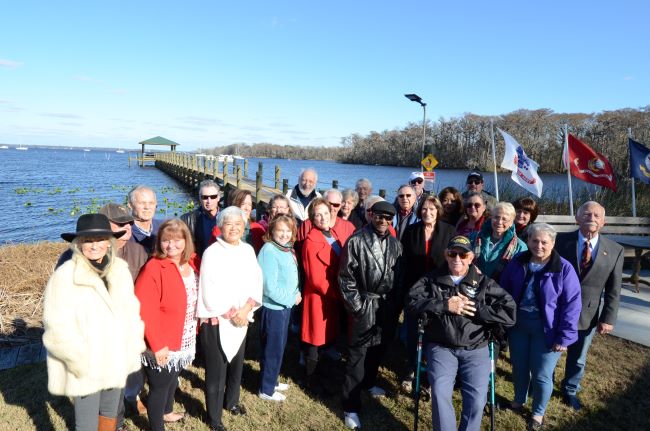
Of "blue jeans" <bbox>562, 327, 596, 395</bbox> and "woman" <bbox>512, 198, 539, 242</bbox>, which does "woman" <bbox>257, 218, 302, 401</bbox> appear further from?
"blue jeans" <bbox>562, 327, 596, 395</bbox>

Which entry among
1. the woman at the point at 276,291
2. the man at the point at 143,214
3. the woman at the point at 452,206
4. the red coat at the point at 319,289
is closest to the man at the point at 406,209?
the woman at the point at 452,206

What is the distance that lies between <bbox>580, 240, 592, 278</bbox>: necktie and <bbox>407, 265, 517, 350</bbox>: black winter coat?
3.19 ft

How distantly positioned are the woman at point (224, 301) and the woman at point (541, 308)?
2.23m

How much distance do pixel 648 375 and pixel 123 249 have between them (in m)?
5.21

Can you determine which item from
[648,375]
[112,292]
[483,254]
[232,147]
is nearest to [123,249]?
[112,292]

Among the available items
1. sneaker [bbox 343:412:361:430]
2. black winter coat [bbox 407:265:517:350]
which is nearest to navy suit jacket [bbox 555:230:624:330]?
black winter coat [bbox 407:265:517:350]

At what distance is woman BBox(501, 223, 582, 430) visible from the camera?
3357mm

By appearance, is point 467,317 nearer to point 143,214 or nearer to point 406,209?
point 406,209

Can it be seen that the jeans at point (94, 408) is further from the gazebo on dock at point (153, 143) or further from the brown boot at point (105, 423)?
the gazebo on dock at point (153, 143)

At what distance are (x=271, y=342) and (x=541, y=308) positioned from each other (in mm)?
2343

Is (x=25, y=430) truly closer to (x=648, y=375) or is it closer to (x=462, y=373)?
(x=462, y=373)

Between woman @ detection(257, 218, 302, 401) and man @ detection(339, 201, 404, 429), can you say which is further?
woman @ detection(257, 218, 302, 401)

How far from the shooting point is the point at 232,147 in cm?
14538

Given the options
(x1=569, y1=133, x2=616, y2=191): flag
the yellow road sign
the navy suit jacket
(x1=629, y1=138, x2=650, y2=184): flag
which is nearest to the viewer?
the navy suit jacket
